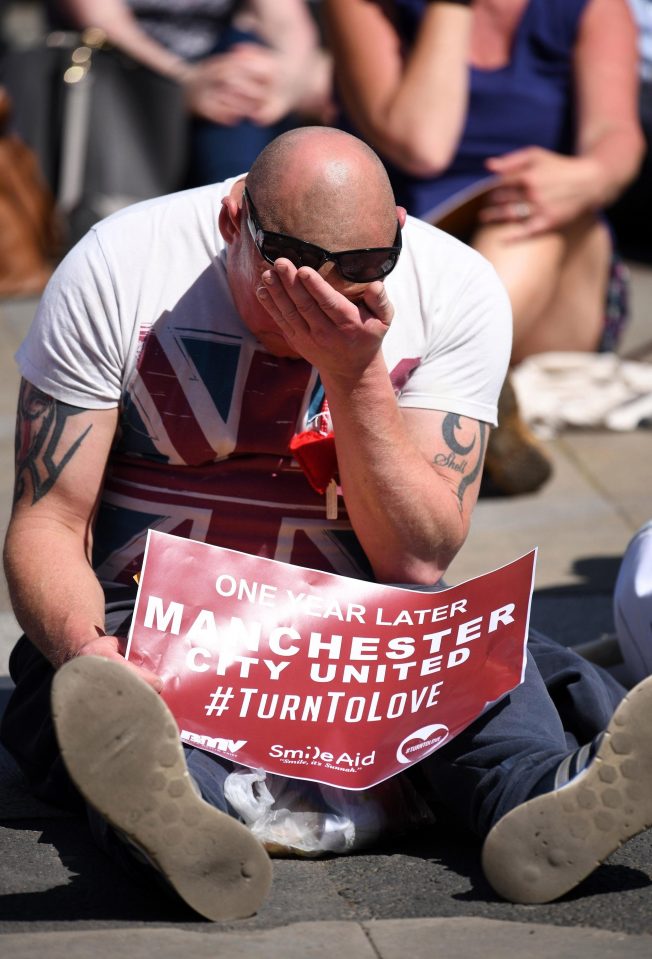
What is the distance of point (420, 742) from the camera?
7.78 ft

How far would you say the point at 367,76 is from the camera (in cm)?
432

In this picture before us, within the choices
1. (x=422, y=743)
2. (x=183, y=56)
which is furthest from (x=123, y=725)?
(x=183, y=56)

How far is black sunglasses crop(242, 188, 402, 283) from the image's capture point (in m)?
2.22

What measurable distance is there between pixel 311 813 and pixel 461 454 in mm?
660

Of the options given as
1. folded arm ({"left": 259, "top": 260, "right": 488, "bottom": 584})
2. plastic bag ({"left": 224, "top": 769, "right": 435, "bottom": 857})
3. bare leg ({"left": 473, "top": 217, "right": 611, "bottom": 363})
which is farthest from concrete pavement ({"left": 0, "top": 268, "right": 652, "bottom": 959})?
bare leg ({"left": 473, "top": 217, "right": 611, "bottom": 363})

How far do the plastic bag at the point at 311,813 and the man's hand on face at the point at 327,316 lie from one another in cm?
65

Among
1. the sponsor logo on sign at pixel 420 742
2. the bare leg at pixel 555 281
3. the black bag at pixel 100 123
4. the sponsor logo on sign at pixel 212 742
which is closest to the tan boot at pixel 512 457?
the bare leg at pixel 555 281

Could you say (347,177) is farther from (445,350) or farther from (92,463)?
(92,463)

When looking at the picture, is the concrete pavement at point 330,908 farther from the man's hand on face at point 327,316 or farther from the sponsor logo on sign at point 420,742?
the man's hand on face at point 327,316

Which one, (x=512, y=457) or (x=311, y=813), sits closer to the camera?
(x=311, y=813)

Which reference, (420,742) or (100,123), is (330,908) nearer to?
(420,742)

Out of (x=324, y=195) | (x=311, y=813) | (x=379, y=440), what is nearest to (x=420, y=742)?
(x=311, y=813)

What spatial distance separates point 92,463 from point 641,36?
437 cm

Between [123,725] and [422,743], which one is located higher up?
[123,725]
